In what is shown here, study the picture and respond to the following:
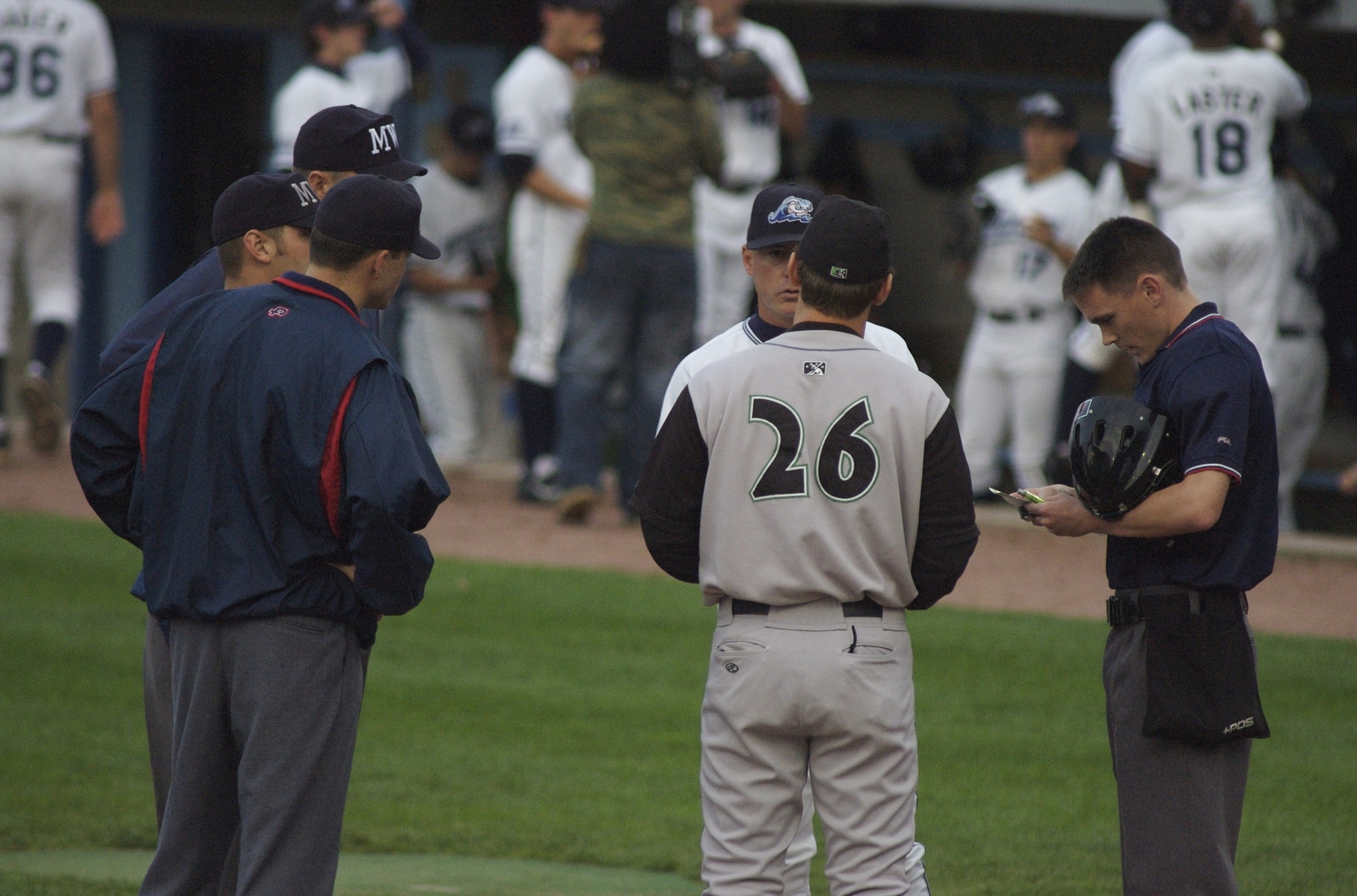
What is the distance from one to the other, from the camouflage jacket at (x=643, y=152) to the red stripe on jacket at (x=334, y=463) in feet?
17.5

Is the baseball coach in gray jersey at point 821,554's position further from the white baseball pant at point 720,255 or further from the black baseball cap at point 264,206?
the white baseball pant at point 720,255

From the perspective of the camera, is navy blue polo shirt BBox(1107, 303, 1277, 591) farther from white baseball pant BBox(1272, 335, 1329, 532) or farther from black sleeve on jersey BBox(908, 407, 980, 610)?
white baseball pant BBox(1272, 335, 1329, 532)

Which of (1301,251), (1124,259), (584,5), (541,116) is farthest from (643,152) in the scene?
(1124,259)

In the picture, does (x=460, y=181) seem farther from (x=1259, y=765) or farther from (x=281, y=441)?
(x=281, y=441)

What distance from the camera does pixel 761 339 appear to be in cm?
411

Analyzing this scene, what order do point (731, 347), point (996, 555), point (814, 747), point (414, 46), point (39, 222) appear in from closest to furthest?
1. point (814, 747)
2. point (731, 347)
3. point (996, 555)
4. point (39, 222)
5. point (414, 46)

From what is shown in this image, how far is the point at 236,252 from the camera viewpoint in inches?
157

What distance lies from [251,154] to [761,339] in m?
11.4

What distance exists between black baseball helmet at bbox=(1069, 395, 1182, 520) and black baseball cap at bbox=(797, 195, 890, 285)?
0.53m

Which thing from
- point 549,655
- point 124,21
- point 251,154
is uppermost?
point 124,21

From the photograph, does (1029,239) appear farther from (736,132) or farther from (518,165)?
(518,165)

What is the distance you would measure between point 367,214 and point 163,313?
0.82 metres

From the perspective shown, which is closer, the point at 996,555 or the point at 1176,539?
the point at 1176,539

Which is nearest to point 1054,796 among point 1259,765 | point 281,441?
point 1259,765
